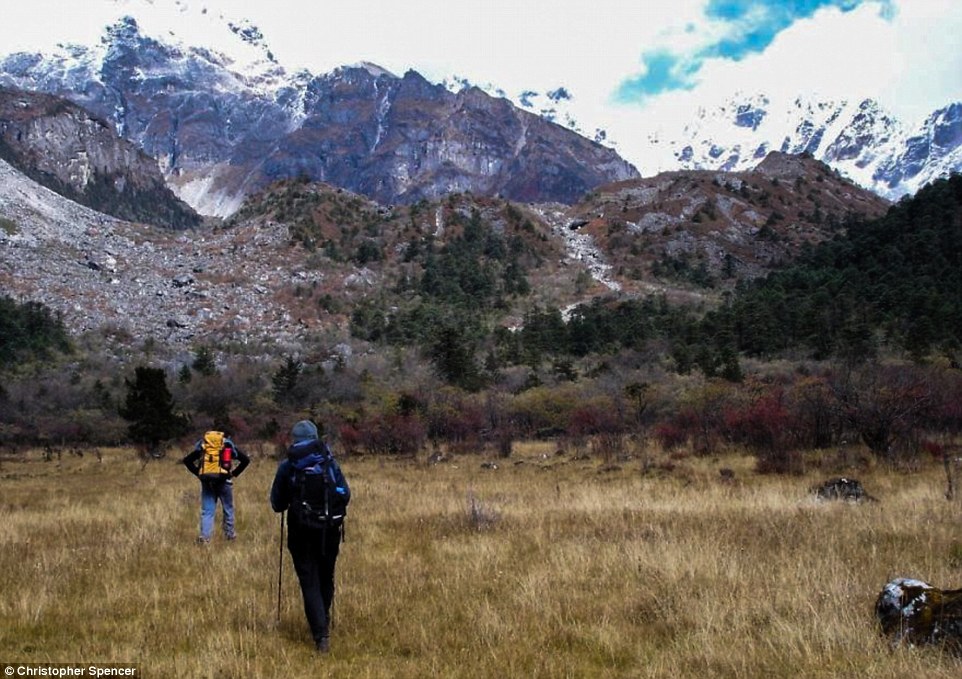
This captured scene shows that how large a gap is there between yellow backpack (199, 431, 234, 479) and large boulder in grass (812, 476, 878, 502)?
906cm

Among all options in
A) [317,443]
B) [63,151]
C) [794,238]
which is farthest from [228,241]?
[63,151]

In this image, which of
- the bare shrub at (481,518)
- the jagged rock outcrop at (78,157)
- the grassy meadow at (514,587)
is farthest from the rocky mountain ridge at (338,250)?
the jagged rock outcrop at (78,157)

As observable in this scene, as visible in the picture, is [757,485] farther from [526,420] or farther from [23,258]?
[23,258]

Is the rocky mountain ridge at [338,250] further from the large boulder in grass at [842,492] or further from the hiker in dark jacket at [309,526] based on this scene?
the hiker in dark jacket at [309,526]

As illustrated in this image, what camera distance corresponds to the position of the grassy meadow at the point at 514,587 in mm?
4535

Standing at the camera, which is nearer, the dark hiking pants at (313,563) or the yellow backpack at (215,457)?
the dark hiking pants at (313,563)

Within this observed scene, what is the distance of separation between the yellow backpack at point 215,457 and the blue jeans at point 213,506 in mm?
125

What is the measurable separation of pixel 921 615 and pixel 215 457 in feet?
27.9

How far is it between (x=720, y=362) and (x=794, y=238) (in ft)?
163

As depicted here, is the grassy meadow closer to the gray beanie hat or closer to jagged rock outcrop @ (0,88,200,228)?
the gray beanie hat

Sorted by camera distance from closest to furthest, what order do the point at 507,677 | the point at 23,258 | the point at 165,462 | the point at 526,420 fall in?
the point at 507,677
the point at 165,462
the point at 526,420
the point at 23,258

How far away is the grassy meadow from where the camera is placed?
14.9 feet

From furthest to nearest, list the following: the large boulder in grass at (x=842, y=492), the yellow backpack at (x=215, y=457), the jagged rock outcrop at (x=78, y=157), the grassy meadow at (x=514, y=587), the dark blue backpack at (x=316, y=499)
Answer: the jagged rock outcrop at (x=78, y=157)
the large boulder in grass at (x=842, y=492)
the yellow backpack at (x=215, y=457)
the dark blue backpack at (x=316, y=499)
the grassy meadow at (x=514, y=587)

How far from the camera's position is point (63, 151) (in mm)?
162625
